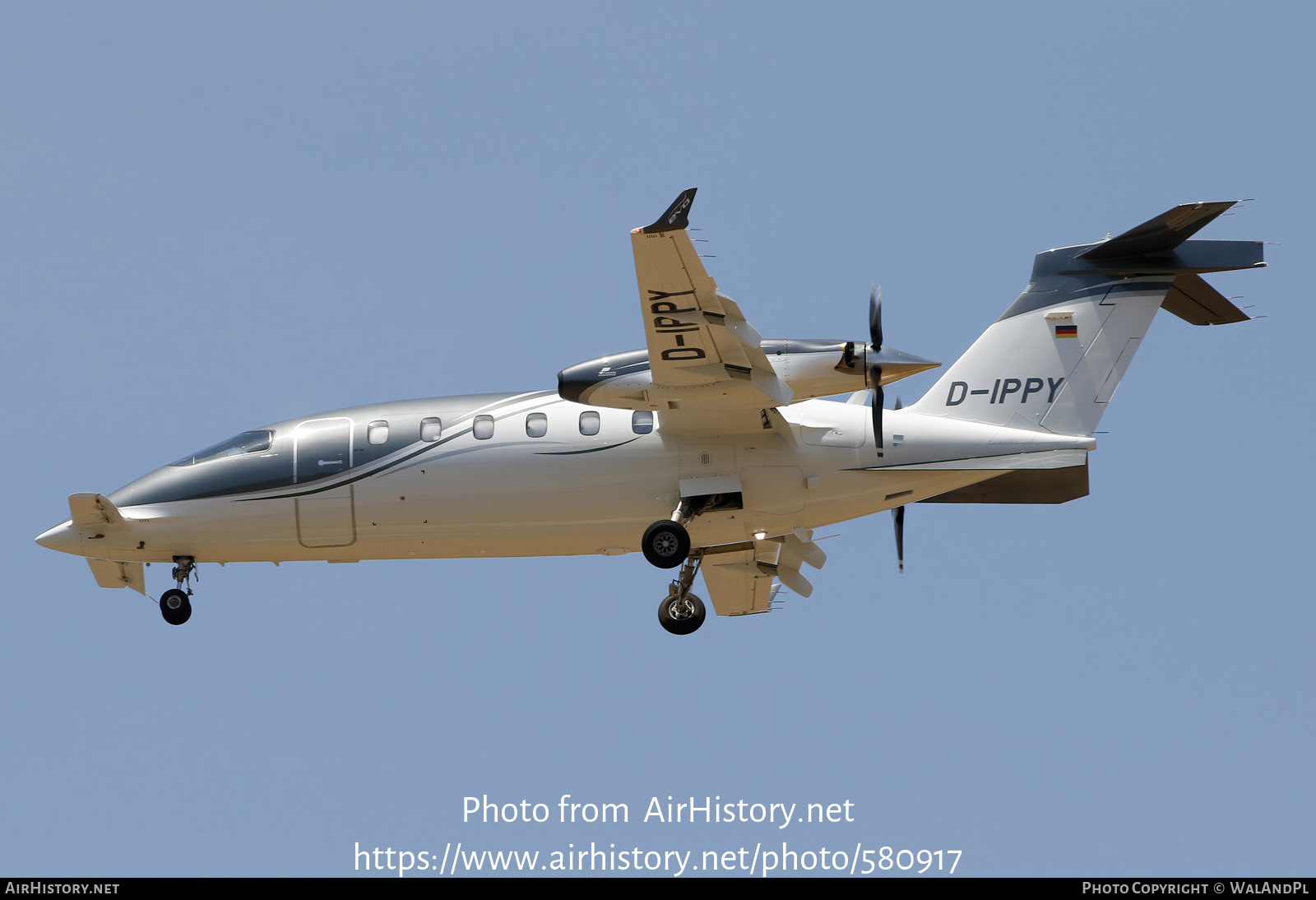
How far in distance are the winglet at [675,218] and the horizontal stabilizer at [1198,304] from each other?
9.66 meters

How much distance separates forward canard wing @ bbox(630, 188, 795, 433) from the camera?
21.3 m

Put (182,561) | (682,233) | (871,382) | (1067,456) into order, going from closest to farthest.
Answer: (682,233) < (871,382) < (1067,456) < (182,561)

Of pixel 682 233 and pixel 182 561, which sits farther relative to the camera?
pixel 182 561

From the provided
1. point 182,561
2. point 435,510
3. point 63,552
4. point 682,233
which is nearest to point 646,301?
point 682,233

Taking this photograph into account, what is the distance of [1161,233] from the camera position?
994 inches

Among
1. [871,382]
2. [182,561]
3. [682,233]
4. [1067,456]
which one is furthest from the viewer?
[182,561]

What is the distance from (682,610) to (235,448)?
865 centimetres

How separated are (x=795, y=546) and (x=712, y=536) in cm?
312

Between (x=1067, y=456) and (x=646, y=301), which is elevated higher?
(x=646, y=301)

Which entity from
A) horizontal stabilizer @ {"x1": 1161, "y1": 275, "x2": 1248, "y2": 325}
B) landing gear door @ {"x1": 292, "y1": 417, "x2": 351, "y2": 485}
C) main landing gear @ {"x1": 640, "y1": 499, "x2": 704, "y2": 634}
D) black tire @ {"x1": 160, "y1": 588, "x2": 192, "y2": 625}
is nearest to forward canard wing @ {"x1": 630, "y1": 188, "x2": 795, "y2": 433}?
main landing gear @ {"x1": 640, "y1": 499, "x2": 704, "y2": 634}

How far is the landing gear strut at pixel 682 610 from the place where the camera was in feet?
88.5

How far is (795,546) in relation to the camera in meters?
28.4

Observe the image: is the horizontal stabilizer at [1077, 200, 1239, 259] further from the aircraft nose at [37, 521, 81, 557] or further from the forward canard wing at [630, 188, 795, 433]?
the aircraft nose at [37, 521, 81, 557]
